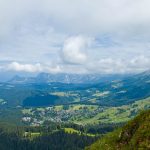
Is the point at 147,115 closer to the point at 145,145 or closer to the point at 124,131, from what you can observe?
the point at 124,131

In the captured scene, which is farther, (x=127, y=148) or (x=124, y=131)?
(x=124, y=131)

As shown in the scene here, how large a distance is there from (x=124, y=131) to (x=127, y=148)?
845cm

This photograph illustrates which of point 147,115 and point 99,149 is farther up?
point 147,115

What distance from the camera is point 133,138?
79188 mm

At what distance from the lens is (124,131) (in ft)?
285

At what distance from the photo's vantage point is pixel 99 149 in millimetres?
92812

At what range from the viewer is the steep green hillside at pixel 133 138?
74938mm

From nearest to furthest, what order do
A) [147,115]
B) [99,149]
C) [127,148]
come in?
[127,148] < [147,115] < [99,149]

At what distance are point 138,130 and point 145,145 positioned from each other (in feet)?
24.2

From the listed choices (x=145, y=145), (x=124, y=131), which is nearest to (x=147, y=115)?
(x=124, y=131)

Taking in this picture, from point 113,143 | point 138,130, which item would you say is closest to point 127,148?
point 138,130

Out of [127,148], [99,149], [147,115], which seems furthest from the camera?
[99,149]

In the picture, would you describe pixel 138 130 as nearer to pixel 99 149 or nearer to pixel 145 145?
pixel 145 145

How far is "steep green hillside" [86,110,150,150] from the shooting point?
74.9 m
